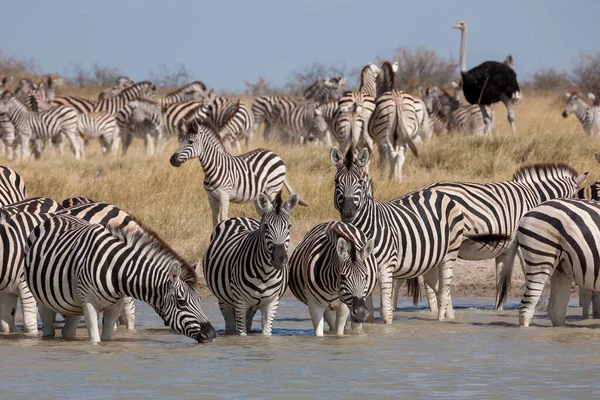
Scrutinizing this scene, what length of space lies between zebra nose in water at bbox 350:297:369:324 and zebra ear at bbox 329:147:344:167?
173 centimetres

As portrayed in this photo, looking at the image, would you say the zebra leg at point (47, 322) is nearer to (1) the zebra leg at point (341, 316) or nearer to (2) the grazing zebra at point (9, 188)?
(1) the zebra leg at point (341, 316)

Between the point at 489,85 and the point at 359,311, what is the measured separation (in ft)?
48.9

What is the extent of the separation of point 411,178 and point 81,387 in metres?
9.55

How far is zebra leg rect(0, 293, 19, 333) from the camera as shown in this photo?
32.1ft

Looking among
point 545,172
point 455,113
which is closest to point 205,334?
point 545,172

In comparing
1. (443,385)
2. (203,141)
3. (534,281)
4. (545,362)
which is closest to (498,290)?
(534,281)

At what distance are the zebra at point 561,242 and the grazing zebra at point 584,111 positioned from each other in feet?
45.6

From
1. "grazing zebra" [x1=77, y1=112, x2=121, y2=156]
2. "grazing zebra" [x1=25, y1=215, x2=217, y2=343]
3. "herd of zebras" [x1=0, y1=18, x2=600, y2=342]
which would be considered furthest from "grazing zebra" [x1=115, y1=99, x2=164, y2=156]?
"grazing zebra" [x1=25, y1=215, x2=217, y2=343]

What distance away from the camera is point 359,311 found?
28.1ft

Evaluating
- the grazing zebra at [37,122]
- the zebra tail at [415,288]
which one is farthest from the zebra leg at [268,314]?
the grazing zebra at [37,122]

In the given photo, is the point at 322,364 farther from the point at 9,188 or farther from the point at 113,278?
the point at 9,188

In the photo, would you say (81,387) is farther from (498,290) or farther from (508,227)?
(508,227)

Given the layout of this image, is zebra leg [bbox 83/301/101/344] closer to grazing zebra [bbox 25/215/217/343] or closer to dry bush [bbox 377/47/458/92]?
grazing zebra [bbox 25/215/217/343]

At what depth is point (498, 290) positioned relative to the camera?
34.9 feet
